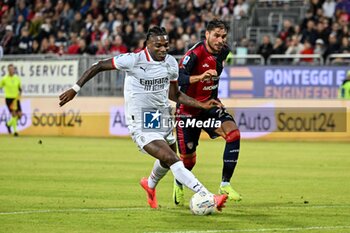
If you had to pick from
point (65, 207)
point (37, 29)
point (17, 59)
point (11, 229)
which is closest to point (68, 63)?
point (17, 59)

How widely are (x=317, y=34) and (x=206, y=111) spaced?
18.2 m

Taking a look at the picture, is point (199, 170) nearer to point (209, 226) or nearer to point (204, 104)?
point (204, 104)

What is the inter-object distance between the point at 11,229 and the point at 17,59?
25754 millimetres

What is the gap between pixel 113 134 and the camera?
105ft

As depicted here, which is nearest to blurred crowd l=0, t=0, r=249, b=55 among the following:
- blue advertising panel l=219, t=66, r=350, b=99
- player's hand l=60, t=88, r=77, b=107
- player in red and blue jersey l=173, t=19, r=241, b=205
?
blue advertising panel l=219, t=66, r=350, b=99

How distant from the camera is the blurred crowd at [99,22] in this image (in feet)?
112

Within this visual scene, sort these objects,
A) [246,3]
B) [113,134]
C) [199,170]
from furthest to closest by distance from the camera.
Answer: [246,3]
[113,134]
[199,170]

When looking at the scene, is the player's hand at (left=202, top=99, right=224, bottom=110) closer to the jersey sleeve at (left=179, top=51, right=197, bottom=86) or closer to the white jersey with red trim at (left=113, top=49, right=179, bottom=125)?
the white jersey with red trim at (left=113, top=49, right=179, bottom=125)

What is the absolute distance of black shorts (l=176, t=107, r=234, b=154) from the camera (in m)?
13.5

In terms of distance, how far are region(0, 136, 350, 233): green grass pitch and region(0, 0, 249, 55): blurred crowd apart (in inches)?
323

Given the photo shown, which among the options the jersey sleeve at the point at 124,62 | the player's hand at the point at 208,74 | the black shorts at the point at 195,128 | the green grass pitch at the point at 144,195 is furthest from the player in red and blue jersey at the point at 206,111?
the jersey sleeve at the point at 124,62

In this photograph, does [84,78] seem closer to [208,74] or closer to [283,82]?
[208,74]

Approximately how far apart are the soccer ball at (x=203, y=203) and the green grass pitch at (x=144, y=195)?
0.09 m

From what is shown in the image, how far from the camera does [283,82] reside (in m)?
30.6
